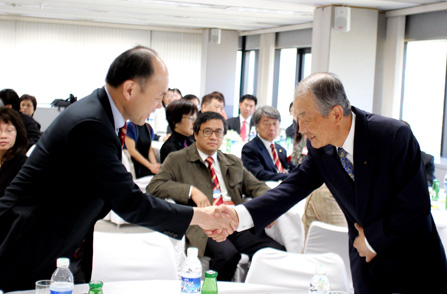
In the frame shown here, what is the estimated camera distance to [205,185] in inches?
181

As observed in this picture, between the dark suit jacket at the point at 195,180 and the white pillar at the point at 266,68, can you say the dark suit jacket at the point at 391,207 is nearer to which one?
the dark suit jacket at the point at 195,180

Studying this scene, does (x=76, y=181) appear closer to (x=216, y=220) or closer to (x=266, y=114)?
(x=216, y=220)

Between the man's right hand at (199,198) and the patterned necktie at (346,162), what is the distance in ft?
5.92

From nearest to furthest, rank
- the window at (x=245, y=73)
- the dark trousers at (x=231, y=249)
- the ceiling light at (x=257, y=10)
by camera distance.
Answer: the dark trousers at (x=231, y=249) → the ceiling light at (x=257, y=10) → the window at (x=245, y=73)

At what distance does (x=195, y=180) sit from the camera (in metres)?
4.58

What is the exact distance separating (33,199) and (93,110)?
→ 0.40m

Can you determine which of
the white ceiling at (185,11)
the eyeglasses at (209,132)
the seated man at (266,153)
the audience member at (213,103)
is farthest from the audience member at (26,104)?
the eyeglasses at (209,132)

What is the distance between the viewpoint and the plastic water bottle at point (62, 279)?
1941mm

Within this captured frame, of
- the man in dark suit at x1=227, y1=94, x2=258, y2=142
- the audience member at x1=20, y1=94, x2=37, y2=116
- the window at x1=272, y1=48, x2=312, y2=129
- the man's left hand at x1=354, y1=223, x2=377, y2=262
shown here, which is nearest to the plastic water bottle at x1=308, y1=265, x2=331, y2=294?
the man's left hand at x1=354, y1=223, x2=377, y2=262

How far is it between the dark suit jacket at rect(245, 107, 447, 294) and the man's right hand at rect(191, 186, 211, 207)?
175 centimetres

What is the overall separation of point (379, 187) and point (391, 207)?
4.2 inches

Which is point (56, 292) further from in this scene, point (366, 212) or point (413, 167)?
point (413, 167)

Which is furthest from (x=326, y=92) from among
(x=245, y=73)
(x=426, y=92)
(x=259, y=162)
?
(x=245, y=73)

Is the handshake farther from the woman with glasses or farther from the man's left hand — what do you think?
the woman with glasses
